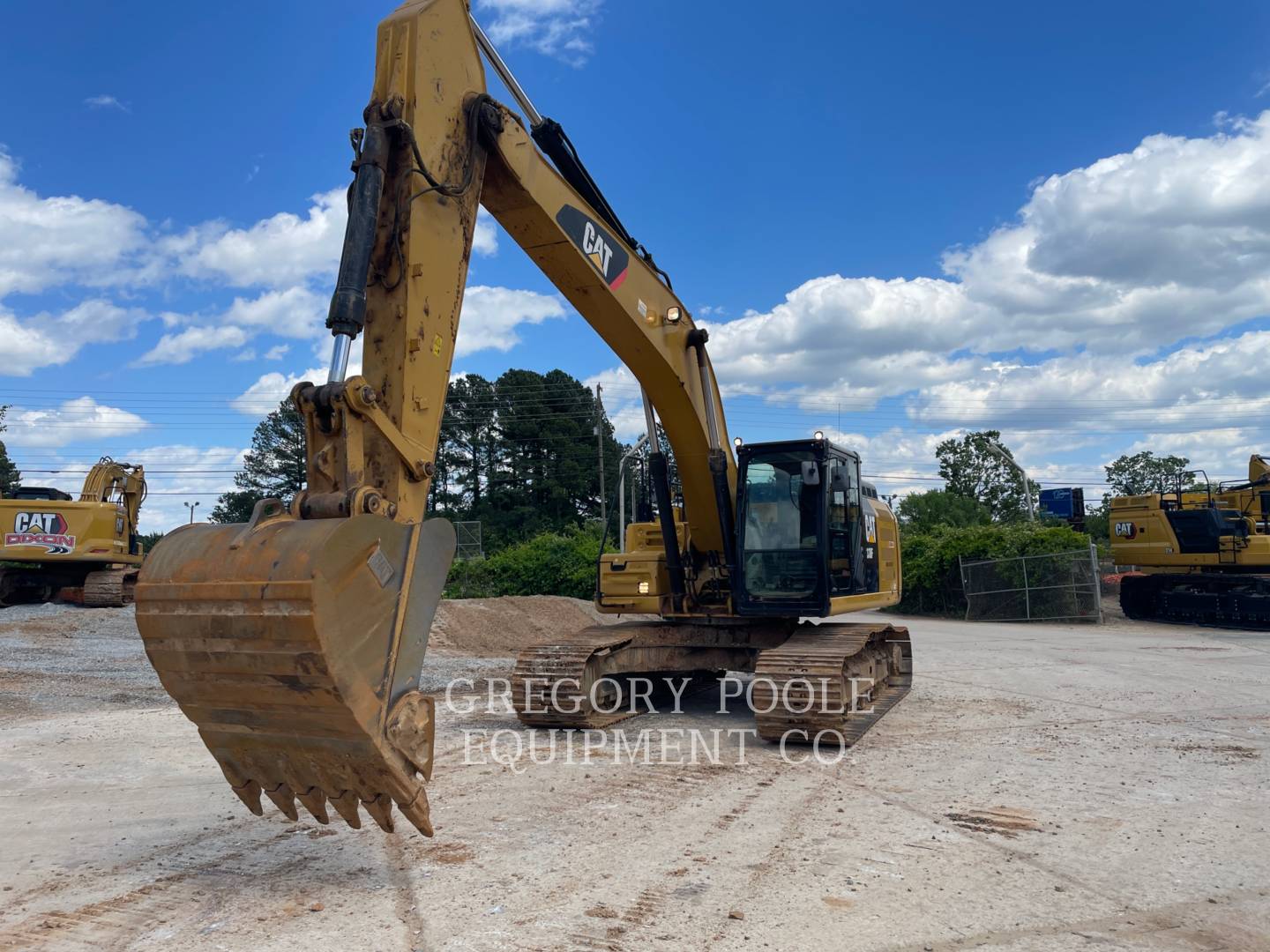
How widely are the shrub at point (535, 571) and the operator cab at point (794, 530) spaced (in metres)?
19.5

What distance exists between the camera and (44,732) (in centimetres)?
855

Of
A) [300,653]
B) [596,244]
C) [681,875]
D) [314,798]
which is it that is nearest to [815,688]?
[681,875]

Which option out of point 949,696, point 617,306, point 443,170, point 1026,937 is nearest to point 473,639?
point 949,696

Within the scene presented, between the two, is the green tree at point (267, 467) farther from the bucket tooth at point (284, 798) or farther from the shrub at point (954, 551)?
the bucket tooth at point (284, 798)

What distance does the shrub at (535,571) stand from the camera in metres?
29.1

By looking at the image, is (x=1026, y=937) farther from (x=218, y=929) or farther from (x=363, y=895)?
(x=218, y=929)

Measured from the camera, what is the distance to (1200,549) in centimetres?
2144

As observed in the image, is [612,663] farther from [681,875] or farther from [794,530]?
[681,875]

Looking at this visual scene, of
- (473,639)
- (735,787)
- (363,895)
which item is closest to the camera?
(363,895)

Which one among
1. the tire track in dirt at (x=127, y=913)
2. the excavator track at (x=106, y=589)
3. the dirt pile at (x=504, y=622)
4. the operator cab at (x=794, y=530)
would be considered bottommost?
the tire track in dirt at (x=127, y=913)

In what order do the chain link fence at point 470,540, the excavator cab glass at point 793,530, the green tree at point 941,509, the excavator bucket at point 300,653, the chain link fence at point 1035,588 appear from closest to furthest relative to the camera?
the excavator bucket at point 300,653 < the excavator cab glass at point 793,530 < the chain link fence at point 1035,588 < the chain link fence at point 470,540 < the green tree at point 941,509

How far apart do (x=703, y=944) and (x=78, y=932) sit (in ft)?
8.06

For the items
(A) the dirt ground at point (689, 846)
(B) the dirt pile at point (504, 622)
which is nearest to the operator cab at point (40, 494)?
(B) the dirt pile at point (504, 622)

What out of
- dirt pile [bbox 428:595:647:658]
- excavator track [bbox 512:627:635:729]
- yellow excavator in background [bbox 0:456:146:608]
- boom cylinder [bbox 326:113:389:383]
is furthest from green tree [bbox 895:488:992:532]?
boom cylinder [bbox 326:113:389:383]
